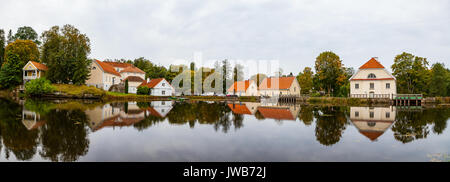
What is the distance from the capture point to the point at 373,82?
3662 cm

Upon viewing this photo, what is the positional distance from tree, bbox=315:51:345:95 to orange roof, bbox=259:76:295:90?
10721 mm

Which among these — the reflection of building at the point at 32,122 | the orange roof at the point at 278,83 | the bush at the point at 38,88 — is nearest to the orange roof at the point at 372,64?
the orange roof at the point at 278,83

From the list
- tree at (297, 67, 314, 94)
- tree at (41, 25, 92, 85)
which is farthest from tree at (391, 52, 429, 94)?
tree at (41, 25, 92, 85)

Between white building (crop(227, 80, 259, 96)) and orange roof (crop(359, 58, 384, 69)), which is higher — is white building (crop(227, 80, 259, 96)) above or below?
below

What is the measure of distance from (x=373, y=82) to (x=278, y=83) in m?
21.6

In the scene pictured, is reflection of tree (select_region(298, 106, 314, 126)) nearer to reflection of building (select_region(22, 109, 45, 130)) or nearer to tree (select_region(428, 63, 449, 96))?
reflection of building (select_region(22, 109, 45, 130))

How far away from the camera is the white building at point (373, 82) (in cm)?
3559

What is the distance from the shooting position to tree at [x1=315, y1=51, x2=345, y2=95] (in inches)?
1639

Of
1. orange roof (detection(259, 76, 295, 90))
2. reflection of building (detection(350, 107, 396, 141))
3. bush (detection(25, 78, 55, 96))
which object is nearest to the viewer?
reflection of building (detection(350, 107, 396, 141))

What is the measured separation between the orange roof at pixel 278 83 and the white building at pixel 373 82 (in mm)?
16588

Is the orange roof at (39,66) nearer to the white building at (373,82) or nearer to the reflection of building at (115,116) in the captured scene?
the reflection of building at (115,116)
